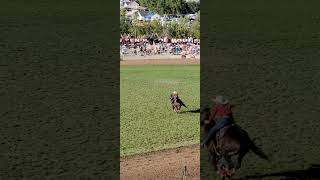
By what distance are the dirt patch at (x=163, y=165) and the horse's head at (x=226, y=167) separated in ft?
4.28

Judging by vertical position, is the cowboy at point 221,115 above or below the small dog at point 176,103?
above

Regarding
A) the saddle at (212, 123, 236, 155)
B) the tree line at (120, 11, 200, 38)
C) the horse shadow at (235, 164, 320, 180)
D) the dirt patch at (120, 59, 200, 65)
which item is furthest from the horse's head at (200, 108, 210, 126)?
the tree line at (120, 11, 200, 38)

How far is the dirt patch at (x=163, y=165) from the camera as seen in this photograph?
589 inches

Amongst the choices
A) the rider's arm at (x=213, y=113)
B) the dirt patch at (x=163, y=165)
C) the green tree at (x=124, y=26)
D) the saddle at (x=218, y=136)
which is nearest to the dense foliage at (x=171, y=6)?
the green tree at (x=124, y=26)

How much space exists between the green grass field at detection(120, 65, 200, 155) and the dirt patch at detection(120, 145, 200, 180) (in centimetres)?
75

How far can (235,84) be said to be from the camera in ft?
86.6

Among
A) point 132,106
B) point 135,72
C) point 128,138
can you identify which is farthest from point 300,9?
point 128,138

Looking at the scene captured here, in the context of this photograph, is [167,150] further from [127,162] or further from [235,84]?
[235,84]

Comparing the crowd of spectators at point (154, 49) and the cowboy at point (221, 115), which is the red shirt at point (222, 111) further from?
the crowd of spectators at point (154, 49)

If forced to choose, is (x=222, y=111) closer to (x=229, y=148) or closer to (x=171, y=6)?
(x=229, y=148)

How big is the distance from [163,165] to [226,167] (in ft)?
9.23

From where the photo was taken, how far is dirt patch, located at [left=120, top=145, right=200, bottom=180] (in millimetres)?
14953

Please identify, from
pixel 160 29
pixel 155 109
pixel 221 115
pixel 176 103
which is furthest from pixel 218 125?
pixel 160 29
